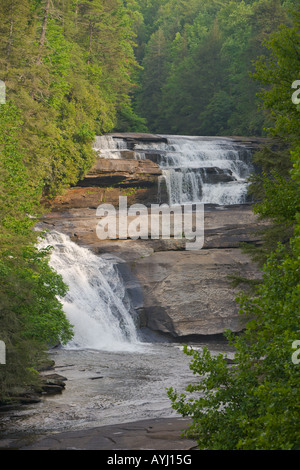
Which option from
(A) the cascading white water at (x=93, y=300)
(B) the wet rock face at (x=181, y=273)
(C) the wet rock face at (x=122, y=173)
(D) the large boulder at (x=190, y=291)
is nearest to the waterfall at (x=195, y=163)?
(C) the wet rock face at (x=122, y=173)

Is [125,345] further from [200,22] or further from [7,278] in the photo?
[200,22]

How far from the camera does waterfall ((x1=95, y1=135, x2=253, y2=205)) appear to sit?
36.2 m

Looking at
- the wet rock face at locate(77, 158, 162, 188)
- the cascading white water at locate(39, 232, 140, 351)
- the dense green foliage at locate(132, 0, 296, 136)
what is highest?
the dense green foliage at locate(132, 0, 296, 136)

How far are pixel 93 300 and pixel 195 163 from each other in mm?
16686

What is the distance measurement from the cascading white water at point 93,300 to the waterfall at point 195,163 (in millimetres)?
11584

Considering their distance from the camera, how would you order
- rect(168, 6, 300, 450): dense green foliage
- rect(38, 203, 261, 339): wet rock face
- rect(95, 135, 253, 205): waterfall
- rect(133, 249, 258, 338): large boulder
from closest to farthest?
rect(168, 6, 300, 450): dense green foliage
rect(133, 249, 258, 338): large boulder
rect(38, 203, 261, 339): wet rock face
rect(95, 135, 253, 205): waterfall

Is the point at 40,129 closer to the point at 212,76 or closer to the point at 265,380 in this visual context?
the point at 265,380

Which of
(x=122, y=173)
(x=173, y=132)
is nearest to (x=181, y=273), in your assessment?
(x=122, y=173)

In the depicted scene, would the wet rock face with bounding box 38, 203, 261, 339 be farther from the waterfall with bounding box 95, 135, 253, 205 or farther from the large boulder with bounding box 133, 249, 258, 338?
the waterfall with bounding box 95, 135, 253, 205

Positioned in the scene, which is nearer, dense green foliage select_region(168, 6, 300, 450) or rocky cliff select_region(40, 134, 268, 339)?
dense green foliage select_region(168, 6, 300, 450)

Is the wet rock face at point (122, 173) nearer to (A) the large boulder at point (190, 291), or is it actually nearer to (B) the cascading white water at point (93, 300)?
(B) the cascading white water at point (93, 300)

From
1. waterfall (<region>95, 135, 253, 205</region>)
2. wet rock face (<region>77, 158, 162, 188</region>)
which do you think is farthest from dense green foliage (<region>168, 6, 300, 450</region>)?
waterfall (<region>95, 135, 253, 205</region>)

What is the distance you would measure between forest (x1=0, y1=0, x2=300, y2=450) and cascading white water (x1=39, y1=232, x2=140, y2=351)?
2130 millimetres

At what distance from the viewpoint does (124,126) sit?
52.4 meters
